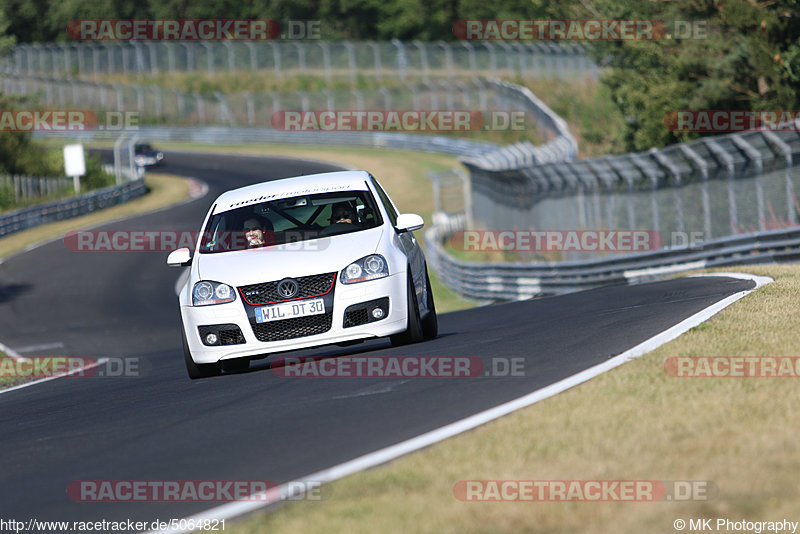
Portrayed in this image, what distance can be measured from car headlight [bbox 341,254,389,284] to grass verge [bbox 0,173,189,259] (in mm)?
26820

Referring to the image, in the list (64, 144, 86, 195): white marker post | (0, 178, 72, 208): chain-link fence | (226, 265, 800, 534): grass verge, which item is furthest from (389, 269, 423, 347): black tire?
(64, 144, 86, 195): white marker post

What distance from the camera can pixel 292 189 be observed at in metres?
10.8

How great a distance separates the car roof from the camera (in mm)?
10703

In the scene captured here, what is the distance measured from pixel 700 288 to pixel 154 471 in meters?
7.66

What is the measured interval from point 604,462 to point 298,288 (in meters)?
4.78

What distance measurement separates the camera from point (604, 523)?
4195 millimetres

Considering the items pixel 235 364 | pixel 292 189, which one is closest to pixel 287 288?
pixel 235 364

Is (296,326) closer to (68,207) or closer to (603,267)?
(603,267)

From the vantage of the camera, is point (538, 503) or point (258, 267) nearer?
point (538, 503)

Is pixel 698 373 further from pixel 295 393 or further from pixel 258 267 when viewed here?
pixel 258 267

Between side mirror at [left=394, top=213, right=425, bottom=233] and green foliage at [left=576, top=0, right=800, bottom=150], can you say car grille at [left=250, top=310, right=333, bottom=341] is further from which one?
A: green foliage at [left=576, top=0, right=800, bottom=150]

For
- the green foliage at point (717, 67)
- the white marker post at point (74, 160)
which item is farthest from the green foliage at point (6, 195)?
the green foliage at point (717, 67)

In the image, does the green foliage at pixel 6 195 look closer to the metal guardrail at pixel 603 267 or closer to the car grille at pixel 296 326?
the metal guardrail at pixel 603 267

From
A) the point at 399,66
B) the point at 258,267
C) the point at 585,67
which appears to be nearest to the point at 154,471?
the point at 258,267
